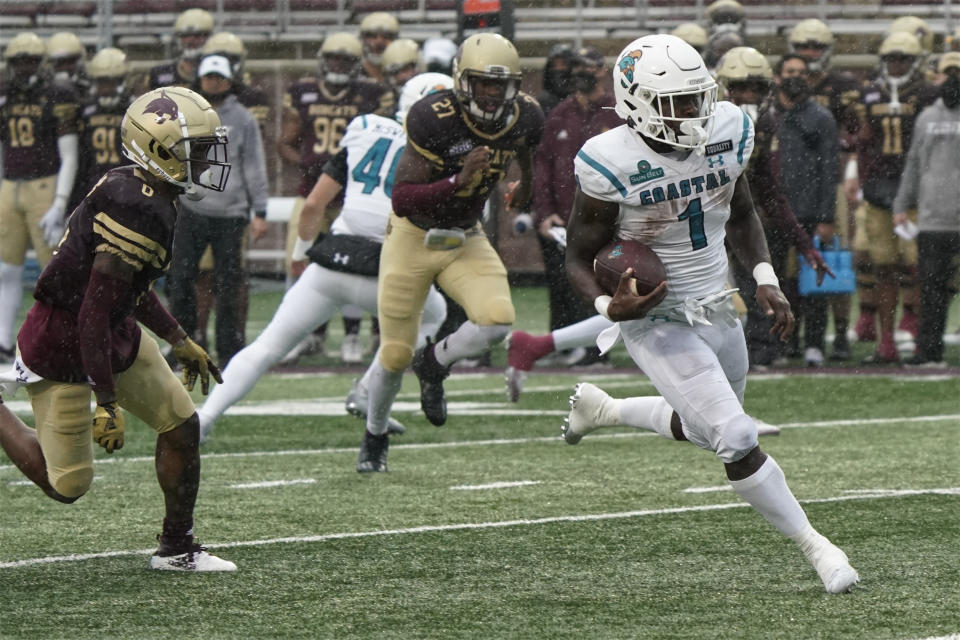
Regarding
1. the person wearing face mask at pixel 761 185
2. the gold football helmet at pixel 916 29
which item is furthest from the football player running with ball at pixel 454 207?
the gold football helmet at pixel 916 29

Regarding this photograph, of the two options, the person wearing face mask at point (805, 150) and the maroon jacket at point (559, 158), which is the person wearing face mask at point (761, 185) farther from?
the maroon jacket at point (559, 158)

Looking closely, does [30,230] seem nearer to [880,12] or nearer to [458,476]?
[458,476]

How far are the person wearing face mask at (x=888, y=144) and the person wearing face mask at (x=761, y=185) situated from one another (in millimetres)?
857

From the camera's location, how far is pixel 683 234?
491cm

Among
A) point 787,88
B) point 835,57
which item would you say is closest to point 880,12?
point 835,57

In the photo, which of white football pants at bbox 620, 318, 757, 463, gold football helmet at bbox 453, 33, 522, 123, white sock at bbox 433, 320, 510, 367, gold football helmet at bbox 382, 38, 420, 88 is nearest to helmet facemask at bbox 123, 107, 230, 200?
white football pants at bbox 620, 318, 757, 463

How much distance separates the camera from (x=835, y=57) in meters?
18.2

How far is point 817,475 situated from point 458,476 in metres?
1.35

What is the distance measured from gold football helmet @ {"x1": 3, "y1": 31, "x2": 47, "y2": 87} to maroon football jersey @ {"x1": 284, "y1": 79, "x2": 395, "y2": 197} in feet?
5.62

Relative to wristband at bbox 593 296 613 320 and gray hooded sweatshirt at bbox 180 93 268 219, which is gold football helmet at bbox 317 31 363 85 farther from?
wristband at bbox 593 296 613 320

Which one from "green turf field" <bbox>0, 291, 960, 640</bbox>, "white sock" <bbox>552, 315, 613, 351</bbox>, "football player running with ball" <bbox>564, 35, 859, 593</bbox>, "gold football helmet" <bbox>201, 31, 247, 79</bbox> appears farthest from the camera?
"gold football helmet" <bbox>201, 31, 247, 79</bbox>

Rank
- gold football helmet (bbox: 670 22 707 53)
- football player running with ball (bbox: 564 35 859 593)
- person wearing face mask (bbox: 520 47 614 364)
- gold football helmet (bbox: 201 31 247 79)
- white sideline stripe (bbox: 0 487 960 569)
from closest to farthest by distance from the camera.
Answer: football player running with ball (bbox: 564 35 859 593)
white sideline stripe (bbox: 0 487 960 569)
person wearing face mask (bbox: 520 47 614 364)
gold football helmet (bbox: 201 31 247 79)
gold football helmet (bbox: 670 22 707 53)

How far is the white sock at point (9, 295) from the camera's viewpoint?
1109 centimetres

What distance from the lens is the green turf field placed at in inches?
165
